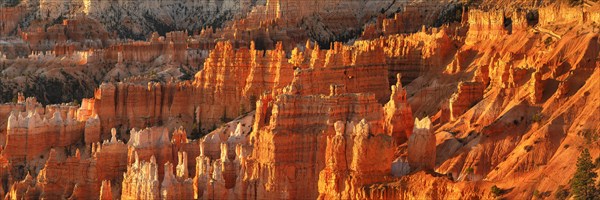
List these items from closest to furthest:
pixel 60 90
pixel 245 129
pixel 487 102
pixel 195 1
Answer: pixel 487 102, pixel 245 129, pixel 60 90, pixel 195 1

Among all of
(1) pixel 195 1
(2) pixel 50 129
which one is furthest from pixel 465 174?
(1) pixel 195 1

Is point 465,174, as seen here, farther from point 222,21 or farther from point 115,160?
point 222,21

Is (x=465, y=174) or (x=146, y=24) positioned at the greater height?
(x=465, y=174)

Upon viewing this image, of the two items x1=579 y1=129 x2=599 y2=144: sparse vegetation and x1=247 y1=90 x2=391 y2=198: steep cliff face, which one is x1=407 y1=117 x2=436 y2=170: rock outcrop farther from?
x1=579 y1=129 x2=599 y2=144: sparse vegetation

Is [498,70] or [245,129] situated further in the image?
[245,129]

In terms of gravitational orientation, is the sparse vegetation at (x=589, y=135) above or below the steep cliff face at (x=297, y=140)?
above

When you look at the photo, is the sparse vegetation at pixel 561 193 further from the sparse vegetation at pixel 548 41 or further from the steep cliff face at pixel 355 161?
the sparse vegetation at pixel 548 41

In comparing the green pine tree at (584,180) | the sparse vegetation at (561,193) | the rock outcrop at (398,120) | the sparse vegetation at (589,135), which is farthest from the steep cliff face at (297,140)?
the green pine tree at (584,180)
